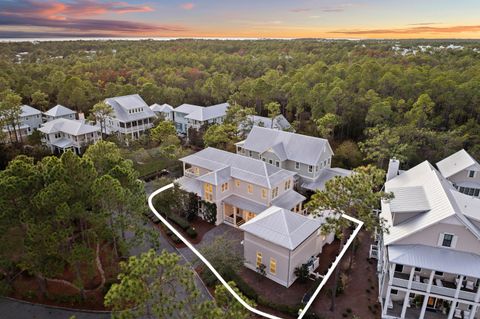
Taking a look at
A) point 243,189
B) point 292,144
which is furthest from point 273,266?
point 292,144

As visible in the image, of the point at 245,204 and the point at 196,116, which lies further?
the point at 196,116

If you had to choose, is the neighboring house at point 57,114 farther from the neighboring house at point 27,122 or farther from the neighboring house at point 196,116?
the neighboring house at point 196,116

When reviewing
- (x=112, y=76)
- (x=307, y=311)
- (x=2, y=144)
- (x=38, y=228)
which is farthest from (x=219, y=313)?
(x=112, y=76)

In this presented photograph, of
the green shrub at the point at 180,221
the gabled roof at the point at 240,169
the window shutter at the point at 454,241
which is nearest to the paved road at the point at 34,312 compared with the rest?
the green shrub at the point at 180,221

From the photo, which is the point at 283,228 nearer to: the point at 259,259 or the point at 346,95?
the point at 259,259

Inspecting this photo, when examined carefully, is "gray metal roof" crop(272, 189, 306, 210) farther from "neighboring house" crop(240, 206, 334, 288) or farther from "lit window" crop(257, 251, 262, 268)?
"lit window" crop(257, 251, 262, 268)
